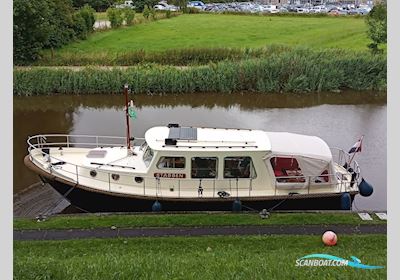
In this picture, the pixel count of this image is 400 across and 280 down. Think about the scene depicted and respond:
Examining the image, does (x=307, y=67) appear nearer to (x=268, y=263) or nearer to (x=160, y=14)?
(x=268, y=263)

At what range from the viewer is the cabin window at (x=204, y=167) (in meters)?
15.7

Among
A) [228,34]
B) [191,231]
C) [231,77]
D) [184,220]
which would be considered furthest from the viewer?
[228,34]

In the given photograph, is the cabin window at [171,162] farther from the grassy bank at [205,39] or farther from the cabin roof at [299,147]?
Answer: the grassy bank at [205,39]

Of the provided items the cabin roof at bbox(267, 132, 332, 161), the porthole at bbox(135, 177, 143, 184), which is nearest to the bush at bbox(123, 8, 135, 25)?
the cabin roof at bbox(267, 132, 332, 161)

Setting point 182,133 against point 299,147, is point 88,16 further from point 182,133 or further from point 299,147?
point 299,147

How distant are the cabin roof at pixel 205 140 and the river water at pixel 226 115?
22.1 ft

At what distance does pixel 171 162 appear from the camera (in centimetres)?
1576

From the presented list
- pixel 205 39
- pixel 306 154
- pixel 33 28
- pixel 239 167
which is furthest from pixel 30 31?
pixel 306 154

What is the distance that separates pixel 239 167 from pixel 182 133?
2.20 m

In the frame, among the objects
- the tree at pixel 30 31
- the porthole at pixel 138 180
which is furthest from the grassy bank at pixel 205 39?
the porthole at pixel 138 180

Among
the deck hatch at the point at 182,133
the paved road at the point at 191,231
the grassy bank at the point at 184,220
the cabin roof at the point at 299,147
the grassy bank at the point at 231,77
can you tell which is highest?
the grassy bank at the point at 231,77

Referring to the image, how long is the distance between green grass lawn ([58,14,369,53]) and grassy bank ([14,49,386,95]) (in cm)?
779

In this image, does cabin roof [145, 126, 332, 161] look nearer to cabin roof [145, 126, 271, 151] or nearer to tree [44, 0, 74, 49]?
cabin roof [145, 126, 271, 151]

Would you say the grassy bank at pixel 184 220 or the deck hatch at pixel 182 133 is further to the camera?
the deck hatch at pixel 182 133
